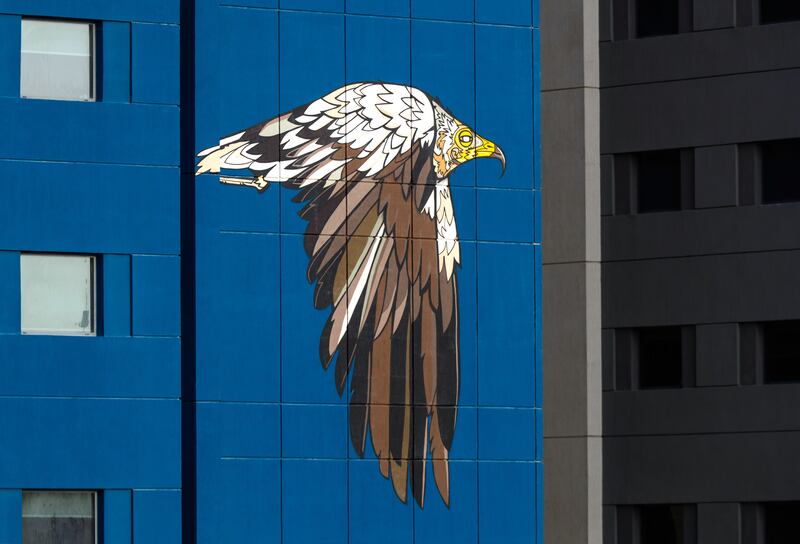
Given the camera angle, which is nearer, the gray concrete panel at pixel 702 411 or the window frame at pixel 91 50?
the window frame at pixel 91 50

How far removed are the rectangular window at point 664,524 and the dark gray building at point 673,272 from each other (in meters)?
0.03

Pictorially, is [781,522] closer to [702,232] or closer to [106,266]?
[702,232]

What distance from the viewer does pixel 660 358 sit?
4262cm

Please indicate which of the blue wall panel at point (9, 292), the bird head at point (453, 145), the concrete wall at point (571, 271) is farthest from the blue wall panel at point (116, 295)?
the concrete wall at point (571, 271)

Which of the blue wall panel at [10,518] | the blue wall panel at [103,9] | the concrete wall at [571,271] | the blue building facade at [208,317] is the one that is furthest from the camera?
the concrete wall at [571,271]

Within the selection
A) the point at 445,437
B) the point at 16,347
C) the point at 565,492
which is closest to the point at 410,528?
the point at 445,437

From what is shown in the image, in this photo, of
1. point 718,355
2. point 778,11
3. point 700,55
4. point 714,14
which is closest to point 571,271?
point 718,355

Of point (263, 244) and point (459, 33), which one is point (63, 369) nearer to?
point (263, 244)

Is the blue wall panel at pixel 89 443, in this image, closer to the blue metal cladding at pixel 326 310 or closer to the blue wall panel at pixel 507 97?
the blue metal cladding at pixel 326 310

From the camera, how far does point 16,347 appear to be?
36406mm

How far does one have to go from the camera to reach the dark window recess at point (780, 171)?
41906 mm

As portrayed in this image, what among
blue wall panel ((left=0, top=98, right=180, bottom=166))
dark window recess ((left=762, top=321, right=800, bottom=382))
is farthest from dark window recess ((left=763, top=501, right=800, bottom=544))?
blue wall panel ((left=0, top=98, right=180, bottom=166))

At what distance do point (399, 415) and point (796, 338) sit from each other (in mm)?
8721

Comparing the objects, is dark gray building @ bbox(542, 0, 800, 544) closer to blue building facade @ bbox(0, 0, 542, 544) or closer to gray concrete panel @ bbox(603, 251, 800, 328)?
gray concrete panel @ bbox(603, 251, 800, 328)
